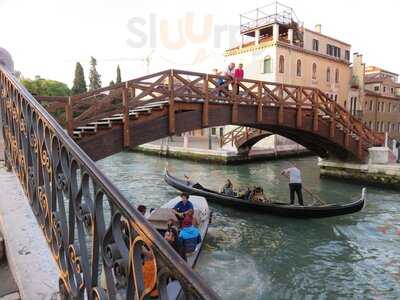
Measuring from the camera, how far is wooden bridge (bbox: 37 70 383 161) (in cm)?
697

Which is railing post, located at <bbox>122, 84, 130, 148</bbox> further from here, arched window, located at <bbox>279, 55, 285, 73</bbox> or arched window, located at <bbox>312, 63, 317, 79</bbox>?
arched window, located at <bbox>312, 63, 317, 79</bbox>

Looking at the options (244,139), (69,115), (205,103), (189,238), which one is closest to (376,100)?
(244,139)

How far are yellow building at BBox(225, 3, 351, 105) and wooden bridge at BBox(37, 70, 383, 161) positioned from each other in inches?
376

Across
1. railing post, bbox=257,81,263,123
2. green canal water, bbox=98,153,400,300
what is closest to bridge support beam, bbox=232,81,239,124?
railing post, bbox=257,81,263,123

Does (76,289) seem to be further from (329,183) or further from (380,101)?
(380,101)

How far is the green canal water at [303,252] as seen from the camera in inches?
245

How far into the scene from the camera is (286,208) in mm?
9688

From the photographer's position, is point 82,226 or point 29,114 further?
point 29,114

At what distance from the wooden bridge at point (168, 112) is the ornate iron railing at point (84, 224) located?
7.68ft

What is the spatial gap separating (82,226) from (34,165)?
0.93 m

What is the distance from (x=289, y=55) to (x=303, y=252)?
60.2ft

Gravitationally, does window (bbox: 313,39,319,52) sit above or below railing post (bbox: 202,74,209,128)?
above

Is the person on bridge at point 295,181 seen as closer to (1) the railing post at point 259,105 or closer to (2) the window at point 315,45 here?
(1) the railing post at point 259,105

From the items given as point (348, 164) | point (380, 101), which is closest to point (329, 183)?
point (348, 164)
